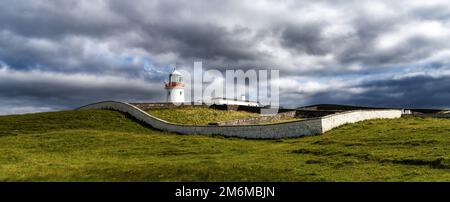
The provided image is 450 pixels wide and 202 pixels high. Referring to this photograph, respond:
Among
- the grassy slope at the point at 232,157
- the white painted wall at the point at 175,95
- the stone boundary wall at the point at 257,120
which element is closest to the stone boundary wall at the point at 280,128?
the grassy slope at the point at 232,157

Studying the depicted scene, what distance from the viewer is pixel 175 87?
75562 millimetres

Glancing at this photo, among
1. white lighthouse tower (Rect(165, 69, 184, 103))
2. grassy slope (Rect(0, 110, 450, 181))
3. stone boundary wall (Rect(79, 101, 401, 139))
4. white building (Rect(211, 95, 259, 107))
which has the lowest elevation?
grassy slope (Rect(0, 110, 450, 181))

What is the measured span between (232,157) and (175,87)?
1927 inches

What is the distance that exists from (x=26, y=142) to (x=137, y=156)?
15030 mm

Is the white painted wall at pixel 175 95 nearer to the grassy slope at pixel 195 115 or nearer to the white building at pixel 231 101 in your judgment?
the white building at pixel 231 101

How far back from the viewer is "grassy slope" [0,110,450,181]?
20.9 metres

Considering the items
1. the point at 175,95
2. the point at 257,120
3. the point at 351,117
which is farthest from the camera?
the point at 175,95

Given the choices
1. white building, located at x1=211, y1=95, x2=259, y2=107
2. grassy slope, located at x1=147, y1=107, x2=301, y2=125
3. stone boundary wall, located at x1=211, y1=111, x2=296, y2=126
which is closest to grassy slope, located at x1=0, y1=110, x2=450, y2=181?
stone boundary wall, located at x1=211, y1=111, x2=296, y2=126

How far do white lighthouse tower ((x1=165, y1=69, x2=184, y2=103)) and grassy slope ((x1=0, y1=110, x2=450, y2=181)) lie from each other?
99.4 ft

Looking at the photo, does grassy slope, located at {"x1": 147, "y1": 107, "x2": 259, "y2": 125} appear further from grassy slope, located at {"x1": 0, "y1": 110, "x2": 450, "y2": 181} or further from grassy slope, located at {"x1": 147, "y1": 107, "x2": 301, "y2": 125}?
grassy slope, located at {"x1": 0, "y1": 110, "x2": 450, "y2": 181}

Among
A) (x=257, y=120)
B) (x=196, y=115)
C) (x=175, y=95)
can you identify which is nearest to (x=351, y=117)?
(x=257, y=120)

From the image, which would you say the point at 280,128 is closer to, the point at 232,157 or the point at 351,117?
the point at 351,117
